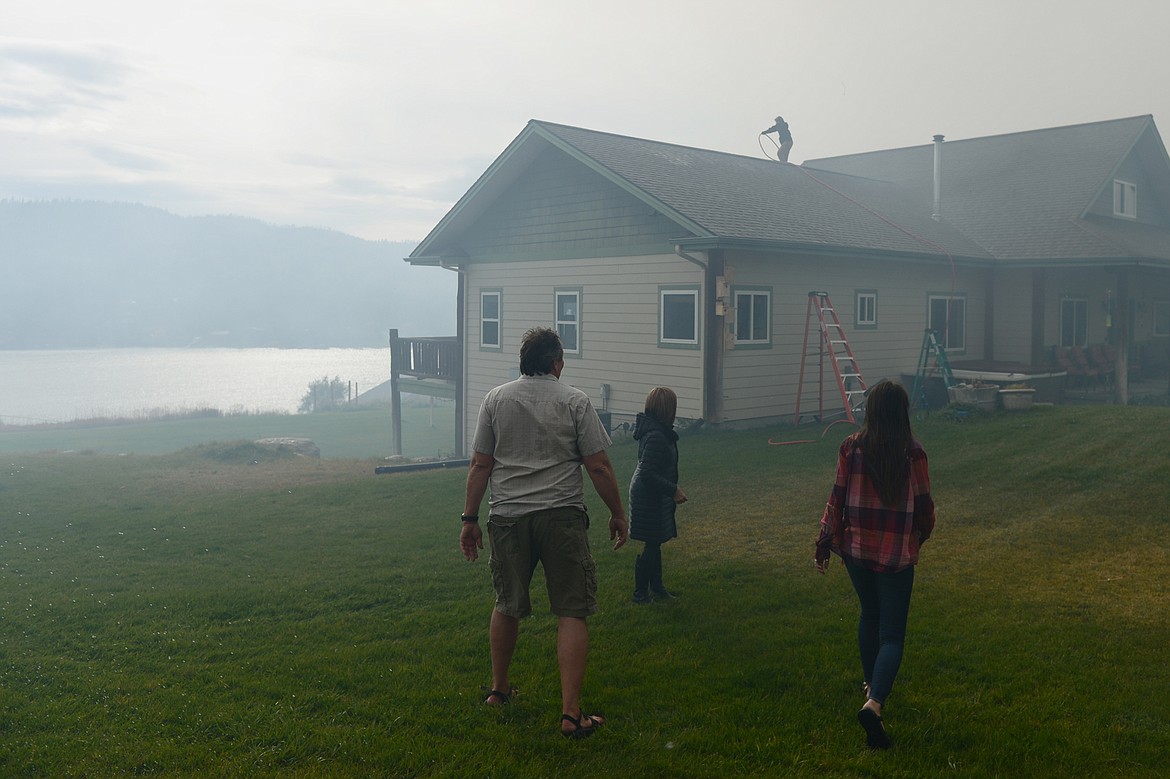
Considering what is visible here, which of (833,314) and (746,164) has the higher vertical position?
(746,164)

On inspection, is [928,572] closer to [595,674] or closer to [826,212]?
[595,674]

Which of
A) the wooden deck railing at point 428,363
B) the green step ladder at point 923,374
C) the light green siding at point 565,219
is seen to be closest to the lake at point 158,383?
the wooden deck railing at point 428,363

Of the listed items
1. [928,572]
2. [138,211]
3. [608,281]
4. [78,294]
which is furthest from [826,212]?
[138,211]

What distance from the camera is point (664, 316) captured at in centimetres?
1809

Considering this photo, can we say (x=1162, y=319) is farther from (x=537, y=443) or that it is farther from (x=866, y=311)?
(x=537, y=443)

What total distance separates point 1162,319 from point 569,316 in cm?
1767

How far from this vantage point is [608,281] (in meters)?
19.2

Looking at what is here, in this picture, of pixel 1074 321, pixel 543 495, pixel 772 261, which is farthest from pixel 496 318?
pixel 543 495

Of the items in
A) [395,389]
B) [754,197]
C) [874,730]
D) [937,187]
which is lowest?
[874,730]

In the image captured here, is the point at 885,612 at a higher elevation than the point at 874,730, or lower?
higher

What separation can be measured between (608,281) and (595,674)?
1398 cm

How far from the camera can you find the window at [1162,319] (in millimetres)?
27266

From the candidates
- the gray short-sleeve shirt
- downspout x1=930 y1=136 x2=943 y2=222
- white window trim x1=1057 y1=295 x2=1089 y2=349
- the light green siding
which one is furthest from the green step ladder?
the gray short-sleeve shirt

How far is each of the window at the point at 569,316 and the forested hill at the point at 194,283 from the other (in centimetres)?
13429
